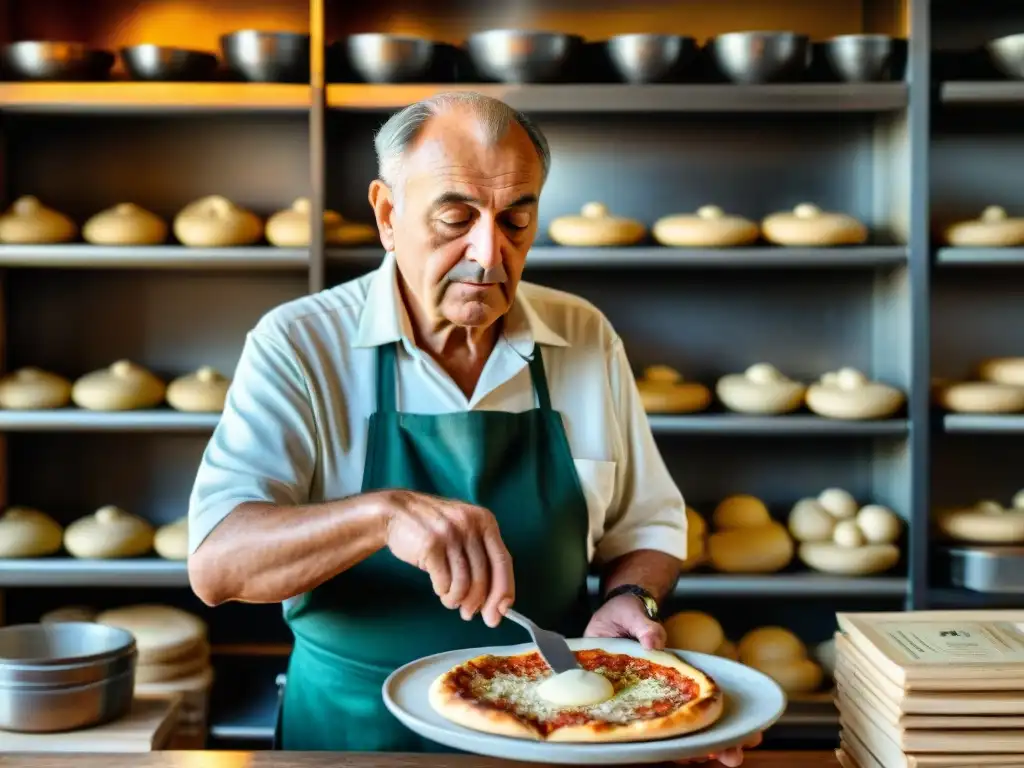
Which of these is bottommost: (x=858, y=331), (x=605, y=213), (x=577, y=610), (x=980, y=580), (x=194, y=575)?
(x=980, y=580)

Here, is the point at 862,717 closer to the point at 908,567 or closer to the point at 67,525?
the point at 908,567

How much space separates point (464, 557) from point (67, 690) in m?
0.97

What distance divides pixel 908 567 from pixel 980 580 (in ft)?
0.59

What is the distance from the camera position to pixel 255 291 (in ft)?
11.3

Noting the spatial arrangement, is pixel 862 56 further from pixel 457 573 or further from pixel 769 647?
pixel 457 573

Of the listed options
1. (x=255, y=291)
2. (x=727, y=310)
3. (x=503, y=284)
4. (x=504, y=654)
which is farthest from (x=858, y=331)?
(x=504, y=654)

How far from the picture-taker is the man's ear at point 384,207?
1740 mm

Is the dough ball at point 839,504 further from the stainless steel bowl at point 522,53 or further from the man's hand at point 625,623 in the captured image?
the man's hand at point 625,623

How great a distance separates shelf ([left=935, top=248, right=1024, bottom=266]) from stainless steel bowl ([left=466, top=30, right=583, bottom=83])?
3.73 feet

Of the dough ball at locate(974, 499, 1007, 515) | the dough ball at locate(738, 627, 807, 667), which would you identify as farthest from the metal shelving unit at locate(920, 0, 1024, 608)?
the dough ball at locate(738, 627, 807, 667)

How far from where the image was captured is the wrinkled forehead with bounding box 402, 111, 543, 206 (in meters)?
1.60

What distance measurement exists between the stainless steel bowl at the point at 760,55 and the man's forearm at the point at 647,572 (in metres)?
1.66

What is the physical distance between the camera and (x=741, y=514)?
3.18 meters

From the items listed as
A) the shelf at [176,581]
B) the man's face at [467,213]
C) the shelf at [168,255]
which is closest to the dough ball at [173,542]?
the shelf at [176,581]
